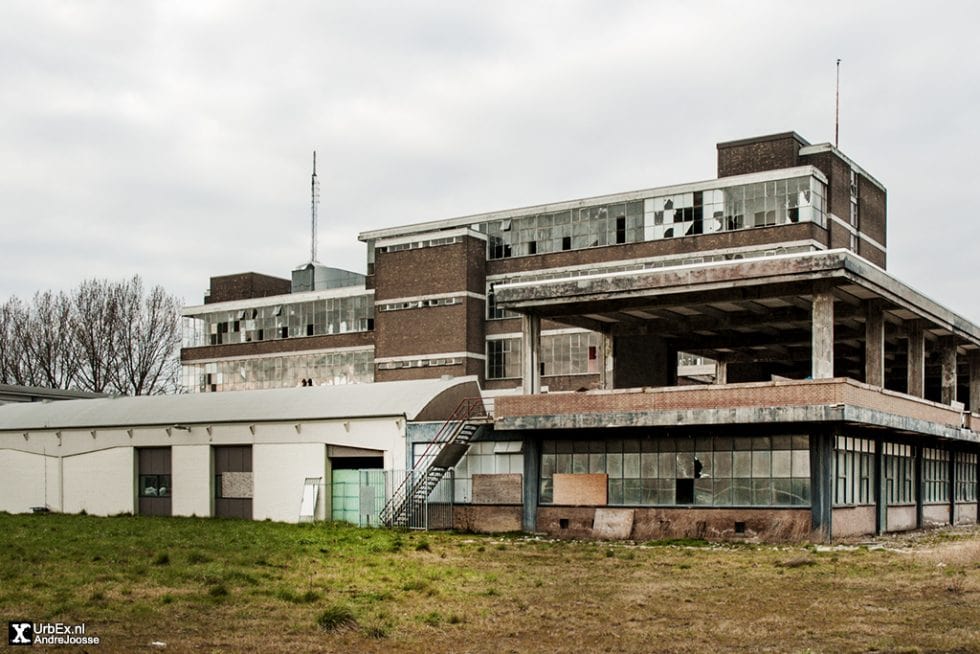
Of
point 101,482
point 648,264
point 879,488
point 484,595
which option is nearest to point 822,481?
point 879,488

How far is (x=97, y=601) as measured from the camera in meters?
19.2

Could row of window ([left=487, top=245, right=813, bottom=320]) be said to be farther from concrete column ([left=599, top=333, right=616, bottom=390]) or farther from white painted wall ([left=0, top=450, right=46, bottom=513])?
white painted wall ([left=0, top=450, right=46, bottom=513])

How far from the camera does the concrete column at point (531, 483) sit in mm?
38438

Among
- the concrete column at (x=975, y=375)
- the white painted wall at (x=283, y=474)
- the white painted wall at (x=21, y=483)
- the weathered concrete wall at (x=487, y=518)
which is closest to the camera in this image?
the weathered concrete wall at (x=487, y=518)

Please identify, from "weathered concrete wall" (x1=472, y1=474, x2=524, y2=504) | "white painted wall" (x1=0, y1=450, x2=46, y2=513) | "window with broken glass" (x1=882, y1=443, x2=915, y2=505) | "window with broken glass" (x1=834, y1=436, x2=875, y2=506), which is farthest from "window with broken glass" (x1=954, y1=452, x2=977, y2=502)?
"white painted wall" (x1=0, y1=450, x2=46, y2=513)

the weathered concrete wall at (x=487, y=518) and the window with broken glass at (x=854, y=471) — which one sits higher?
the window with broken glass at (x=854, y=471)

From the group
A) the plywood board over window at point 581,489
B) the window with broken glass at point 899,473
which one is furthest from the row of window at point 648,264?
the plywood board over window at point 581,489

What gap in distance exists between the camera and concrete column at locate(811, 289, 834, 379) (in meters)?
34.5

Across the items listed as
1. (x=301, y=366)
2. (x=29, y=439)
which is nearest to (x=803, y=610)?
(x=29, y=439)

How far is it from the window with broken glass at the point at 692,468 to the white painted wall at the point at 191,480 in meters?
14.8

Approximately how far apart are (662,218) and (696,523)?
35.5m

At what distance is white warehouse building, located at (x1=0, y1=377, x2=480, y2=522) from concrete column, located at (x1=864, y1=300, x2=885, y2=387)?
560 inches

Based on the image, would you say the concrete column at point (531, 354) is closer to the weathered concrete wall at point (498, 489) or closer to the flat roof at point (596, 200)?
the weathered concrete wall at point (498, 489)

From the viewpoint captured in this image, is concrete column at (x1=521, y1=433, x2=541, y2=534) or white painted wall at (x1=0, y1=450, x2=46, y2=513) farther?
white painted wall at (x1=0, y1=450, x2=46, y2=513)
